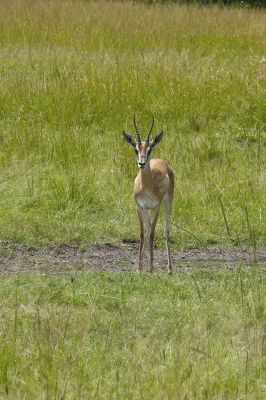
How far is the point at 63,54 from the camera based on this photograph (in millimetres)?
13203

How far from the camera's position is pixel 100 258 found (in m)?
7.64

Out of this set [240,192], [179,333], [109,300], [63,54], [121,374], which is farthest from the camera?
[63,54]

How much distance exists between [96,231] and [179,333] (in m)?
2.83

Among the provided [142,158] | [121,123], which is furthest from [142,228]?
[121,123]

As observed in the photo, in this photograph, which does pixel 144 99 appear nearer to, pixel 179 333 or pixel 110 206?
pixel 110 206

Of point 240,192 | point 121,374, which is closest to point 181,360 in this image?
point 121,374

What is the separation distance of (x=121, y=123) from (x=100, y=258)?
10.7 ft

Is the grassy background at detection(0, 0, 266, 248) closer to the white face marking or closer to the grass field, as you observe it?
the grass field

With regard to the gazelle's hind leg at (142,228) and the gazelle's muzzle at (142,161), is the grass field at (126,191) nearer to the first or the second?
the gazelle's hind leg at (142,228)

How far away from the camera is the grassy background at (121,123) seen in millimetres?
8414

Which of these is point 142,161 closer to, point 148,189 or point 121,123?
point 148,189

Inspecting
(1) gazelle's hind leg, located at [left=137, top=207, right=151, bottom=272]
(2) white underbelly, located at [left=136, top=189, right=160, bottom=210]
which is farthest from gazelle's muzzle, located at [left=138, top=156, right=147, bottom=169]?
(1) gazelle's hind leg, located at [left=137, top=207, right=151, bottom=272]

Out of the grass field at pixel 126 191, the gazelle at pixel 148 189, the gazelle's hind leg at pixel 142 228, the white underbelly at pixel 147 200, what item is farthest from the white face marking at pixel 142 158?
the grass field at pixel 126 191

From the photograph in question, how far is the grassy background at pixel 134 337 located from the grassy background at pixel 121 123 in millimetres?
662
